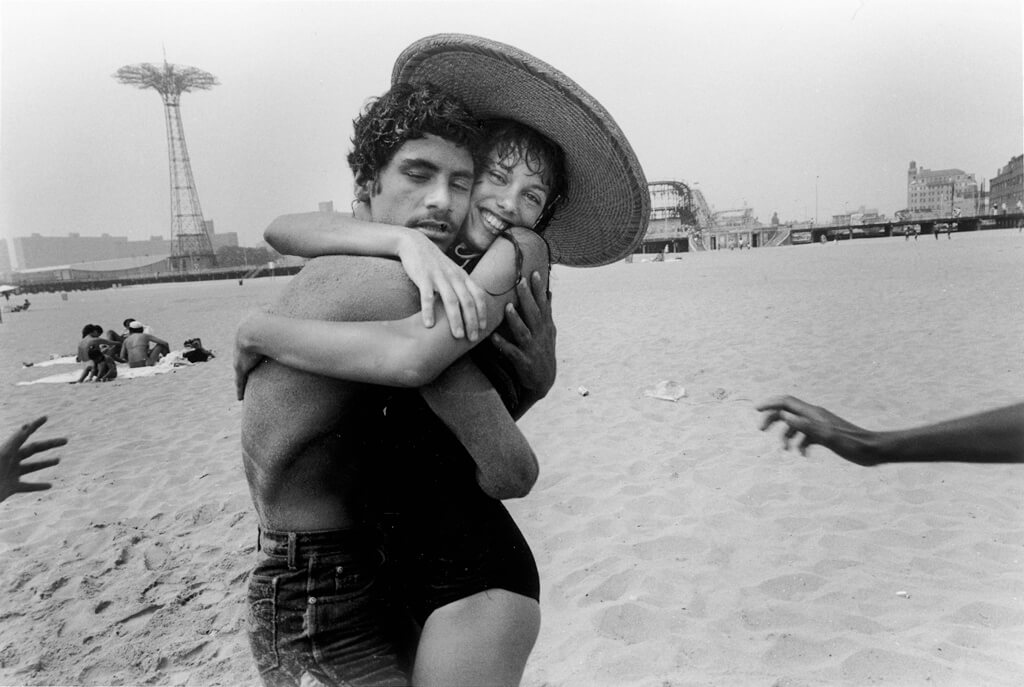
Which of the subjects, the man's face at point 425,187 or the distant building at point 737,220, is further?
the distant building at point 737,220

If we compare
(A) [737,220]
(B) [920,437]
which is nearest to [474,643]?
(B) [920,437]

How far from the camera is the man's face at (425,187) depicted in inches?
55.7

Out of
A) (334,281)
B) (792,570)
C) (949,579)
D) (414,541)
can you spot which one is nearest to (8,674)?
(414,541)

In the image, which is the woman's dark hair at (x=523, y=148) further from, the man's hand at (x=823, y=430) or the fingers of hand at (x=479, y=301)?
the man's hand at (x=823, y=430)

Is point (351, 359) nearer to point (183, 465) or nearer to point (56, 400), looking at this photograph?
point (183, 465)

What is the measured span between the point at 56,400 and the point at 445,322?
9.41 m

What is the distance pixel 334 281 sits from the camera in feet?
3.84

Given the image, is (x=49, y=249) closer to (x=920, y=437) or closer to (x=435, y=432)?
(x=435, y=432)

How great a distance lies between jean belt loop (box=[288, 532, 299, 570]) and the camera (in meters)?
1.22

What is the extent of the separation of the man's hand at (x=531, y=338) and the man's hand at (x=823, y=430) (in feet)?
2.26

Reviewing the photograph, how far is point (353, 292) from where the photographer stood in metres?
1.14

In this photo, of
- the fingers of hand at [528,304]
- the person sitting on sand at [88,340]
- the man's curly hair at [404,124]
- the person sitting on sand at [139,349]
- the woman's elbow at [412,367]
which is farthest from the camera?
the person sitting on sand at [139,349]

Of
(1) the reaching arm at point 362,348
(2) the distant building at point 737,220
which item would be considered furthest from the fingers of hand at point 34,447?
(2) the distant building at point 737,220

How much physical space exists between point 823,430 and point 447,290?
122 cm
